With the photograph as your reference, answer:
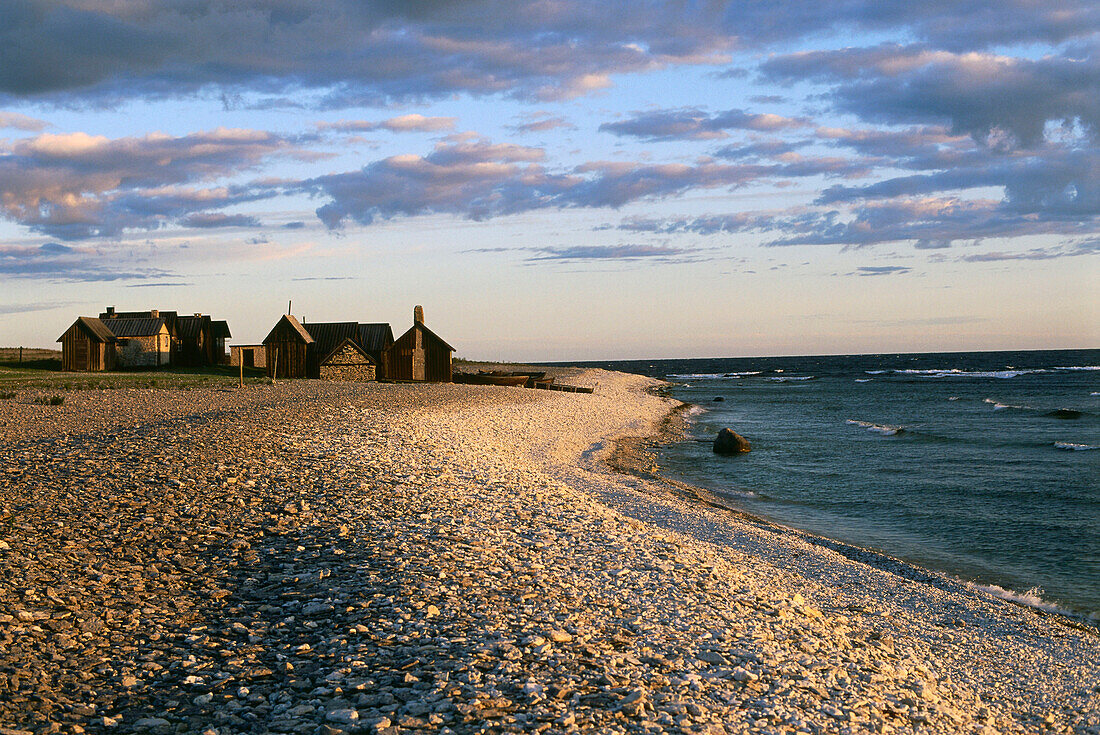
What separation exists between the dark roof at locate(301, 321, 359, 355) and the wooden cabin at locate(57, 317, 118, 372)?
1494 centimetres

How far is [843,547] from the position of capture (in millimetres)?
16734

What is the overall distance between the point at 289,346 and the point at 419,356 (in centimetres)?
949

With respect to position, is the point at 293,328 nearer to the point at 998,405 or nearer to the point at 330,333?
the point at 330,333

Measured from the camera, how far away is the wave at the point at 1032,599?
13.1 meters

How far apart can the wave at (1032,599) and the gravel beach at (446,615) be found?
0.47 metres

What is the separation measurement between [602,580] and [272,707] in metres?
5.05

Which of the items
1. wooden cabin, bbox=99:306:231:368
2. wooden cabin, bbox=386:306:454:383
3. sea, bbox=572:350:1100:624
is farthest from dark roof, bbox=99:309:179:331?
sea, bbox=572:350:1100:624

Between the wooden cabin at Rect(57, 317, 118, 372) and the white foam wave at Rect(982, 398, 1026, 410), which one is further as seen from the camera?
the wooden cabin at Rect(57, 317, 118, 372)

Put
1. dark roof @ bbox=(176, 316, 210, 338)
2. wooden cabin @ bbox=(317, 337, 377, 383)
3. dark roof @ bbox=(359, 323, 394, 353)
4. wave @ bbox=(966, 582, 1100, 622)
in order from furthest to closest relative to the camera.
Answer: dark roof @ bbox=(176, 316, 210, 338) < dark roof @ bbox=(359, 323, 394, 353) < wooden cabin @ bbox=(317, 337, 377, 383) < wave @ bbox=(966, 582, 1100, 622)

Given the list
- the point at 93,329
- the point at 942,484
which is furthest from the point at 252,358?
the point at 942,484

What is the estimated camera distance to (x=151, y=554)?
11.4 m

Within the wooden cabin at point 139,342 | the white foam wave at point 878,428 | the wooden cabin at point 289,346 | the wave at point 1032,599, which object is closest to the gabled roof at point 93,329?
the wooden cabin at point 139,342

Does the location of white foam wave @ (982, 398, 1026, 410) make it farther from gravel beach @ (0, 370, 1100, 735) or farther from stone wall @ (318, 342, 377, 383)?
gravel beach @ (0, 370, 1100, 735)

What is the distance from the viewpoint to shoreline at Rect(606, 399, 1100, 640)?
13258mm
